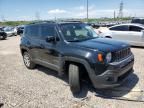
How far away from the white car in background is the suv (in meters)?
4.91

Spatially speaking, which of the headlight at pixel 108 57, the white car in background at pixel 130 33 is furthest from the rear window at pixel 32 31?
the white car in background at pixel 130 33

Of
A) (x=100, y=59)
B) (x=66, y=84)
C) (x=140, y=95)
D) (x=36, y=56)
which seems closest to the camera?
(x=100, y=59)

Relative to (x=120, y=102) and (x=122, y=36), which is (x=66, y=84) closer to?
(x=120, y=102)

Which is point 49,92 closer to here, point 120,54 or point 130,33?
point 120,54

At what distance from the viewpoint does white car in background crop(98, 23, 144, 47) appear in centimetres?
1099

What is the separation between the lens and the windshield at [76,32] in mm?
5453

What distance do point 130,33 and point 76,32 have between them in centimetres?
657

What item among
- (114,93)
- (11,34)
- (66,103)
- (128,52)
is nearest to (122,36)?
(128,52)

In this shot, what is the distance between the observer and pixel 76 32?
5758 millimetres

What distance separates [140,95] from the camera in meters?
4.75

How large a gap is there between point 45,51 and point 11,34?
26074 mm

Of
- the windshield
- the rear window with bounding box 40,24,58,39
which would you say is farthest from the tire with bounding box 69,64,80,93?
the rear window with bounding box 40,24,58,39

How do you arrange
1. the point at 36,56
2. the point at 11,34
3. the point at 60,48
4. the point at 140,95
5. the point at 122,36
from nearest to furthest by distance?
the point at 140,95
the point at 60,48
the point at 36,56
the point at 122,36
the point at 11,34

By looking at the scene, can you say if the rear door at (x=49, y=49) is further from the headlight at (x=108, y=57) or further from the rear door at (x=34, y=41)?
the headlight at (x=108, y=57)
